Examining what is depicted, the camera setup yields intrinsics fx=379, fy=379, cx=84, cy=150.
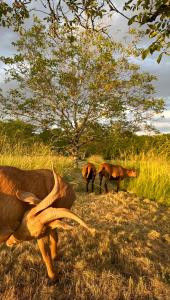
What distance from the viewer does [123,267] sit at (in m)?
5.18

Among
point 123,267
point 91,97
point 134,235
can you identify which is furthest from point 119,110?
point 123,267

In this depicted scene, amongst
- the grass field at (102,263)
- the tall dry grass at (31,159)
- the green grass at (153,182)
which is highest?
the tall dry grass at (31,159)

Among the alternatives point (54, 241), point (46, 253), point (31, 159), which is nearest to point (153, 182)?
point (31, 159)

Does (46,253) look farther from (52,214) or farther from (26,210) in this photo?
(52,214)

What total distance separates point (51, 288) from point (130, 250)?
1.73 meters

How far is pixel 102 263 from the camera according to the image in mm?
5188

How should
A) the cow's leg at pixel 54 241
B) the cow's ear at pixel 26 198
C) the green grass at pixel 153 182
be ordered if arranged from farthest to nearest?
the green grass at pixel 153 182, the cow's leg at pixel 54 241, the cow's ear at pixel 26 198

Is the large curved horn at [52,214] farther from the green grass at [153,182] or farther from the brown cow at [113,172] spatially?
the brown cow at [113,172]

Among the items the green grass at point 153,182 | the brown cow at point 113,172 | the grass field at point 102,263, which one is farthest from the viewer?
the brown cow at point 113,172

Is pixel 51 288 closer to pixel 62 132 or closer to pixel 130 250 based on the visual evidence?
pixel 130 250

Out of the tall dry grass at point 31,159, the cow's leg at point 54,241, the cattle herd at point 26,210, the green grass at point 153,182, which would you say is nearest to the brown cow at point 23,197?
the cattle herd at point 26,210

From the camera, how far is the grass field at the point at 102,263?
4.36 m

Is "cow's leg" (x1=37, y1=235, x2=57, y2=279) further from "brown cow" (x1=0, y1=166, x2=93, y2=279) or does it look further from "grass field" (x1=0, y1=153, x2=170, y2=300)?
"grass field" (x1=0, y1=153, x2=170, y2=300)

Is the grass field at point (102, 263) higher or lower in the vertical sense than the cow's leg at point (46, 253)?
lower
